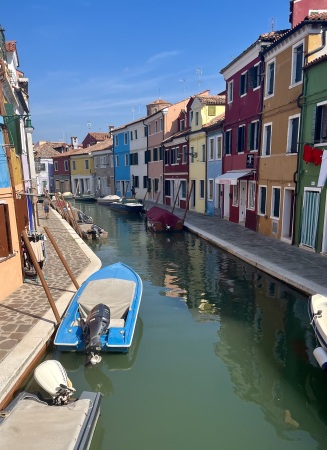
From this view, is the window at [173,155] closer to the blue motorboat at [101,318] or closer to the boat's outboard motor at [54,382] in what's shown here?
the blue motorboat at [101,318]

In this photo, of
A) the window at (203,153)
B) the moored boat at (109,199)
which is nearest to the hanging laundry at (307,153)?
the window at (203,153)

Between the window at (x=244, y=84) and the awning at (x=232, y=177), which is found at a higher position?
the window at (x=244, y=84)

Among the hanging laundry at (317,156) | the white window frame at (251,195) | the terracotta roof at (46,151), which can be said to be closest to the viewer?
the hanging laundry at (317,156)

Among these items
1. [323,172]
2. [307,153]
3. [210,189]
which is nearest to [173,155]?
[210,189]

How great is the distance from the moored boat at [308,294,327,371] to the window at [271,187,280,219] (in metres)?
8.84

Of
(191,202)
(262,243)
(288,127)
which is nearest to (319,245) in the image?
(262,243)

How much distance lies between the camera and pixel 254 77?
17.5m

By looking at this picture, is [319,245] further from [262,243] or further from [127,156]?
[127,156]

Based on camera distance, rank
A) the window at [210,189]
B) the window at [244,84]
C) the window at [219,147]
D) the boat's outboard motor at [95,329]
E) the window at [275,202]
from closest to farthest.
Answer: the boat's outboard motor at [95,329], the window at [275,202], the window at [244,84], the window at [219,147], the window at [210,189]

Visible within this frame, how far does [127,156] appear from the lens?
138ft

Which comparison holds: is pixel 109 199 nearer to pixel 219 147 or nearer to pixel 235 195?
pixel 219 147

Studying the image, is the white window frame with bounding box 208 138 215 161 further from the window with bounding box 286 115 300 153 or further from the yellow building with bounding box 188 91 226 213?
the window with bounding box 286 115 300 153

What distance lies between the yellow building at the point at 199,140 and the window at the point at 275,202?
954cm

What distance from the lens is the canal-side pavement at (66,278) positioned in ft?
20.9
